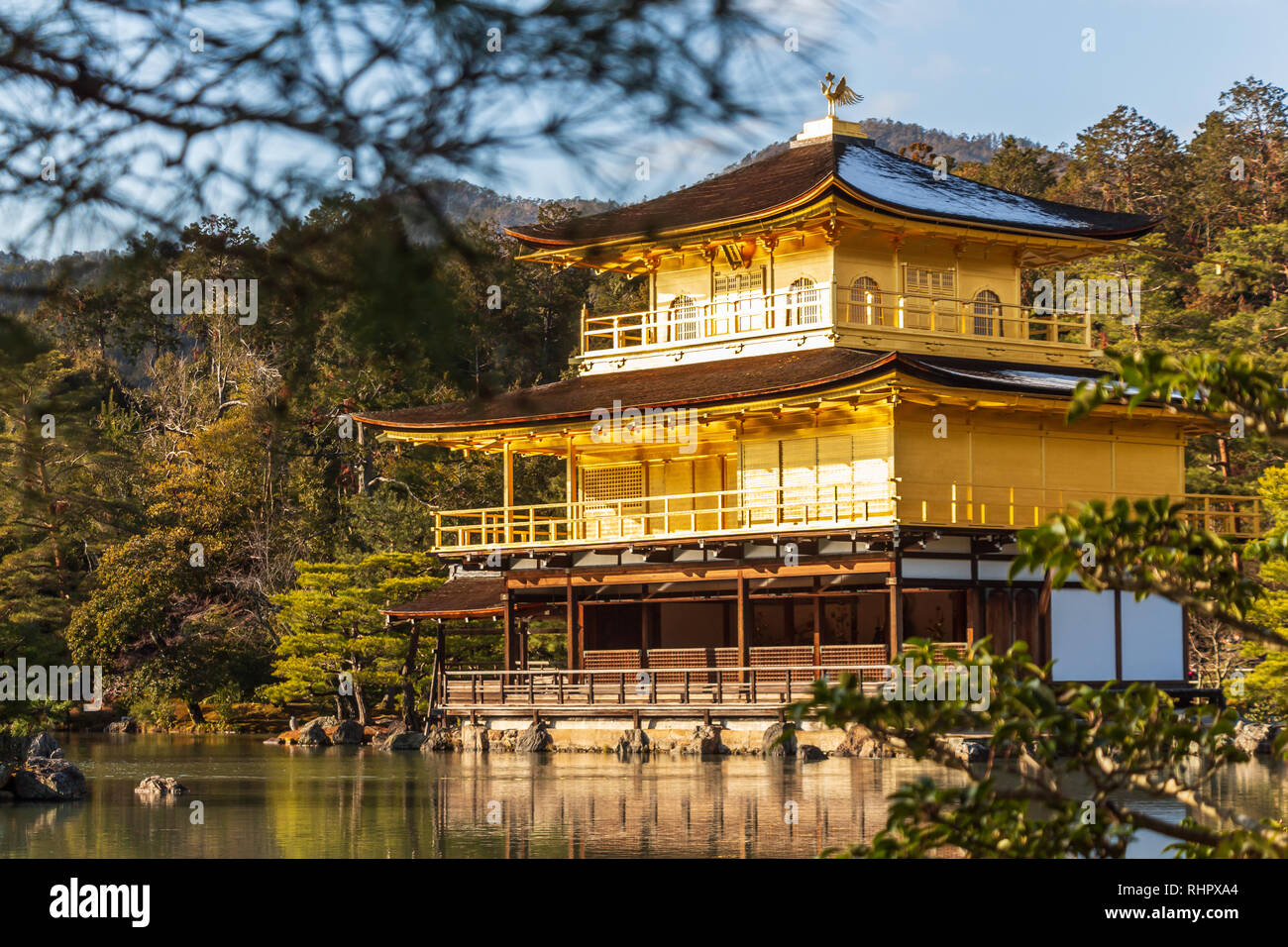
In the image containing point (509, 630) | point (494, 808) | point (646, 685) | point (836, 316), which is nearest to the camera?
point (494, 808)

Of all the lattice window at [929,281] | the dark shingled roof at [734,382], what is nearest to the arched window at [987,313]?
the lattice window at [929,281]

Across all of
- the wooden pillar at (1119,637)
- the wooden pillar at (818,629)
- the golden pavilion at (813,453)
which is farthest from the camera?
the wooden pillar at (1119,637)

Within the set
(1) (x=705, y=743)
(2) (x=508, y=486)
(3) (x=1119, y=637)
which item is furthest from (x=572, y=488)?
(3) (x=1119, y=637)

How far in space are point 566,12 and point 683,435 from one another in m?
23.6

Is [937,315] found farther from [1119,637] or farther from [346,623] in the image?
[346,623]

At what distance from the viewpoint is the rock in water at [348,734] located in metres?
33.2

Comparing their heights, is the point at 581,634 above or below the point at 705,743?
above

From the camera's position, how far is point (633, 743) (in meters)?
26.8

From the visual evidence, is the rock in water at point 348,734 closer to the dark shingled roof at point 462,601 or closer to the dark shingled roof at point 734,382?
the dark shingled roof at point 462,601

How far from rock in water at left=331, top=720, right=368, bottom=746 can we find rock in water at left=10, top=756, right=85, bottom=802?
552 inches

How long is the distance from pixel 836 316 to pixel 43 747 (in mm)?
14272

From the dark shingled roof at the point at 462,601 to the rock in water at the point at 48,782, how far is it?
12.1 metres

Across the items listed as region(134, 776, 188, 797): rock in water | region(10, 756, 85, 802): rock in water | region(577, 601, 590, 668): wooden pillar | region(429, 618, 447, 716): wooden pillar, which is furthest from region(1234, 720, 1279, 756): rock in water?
region(10, 756, 85, 802): rock in water
